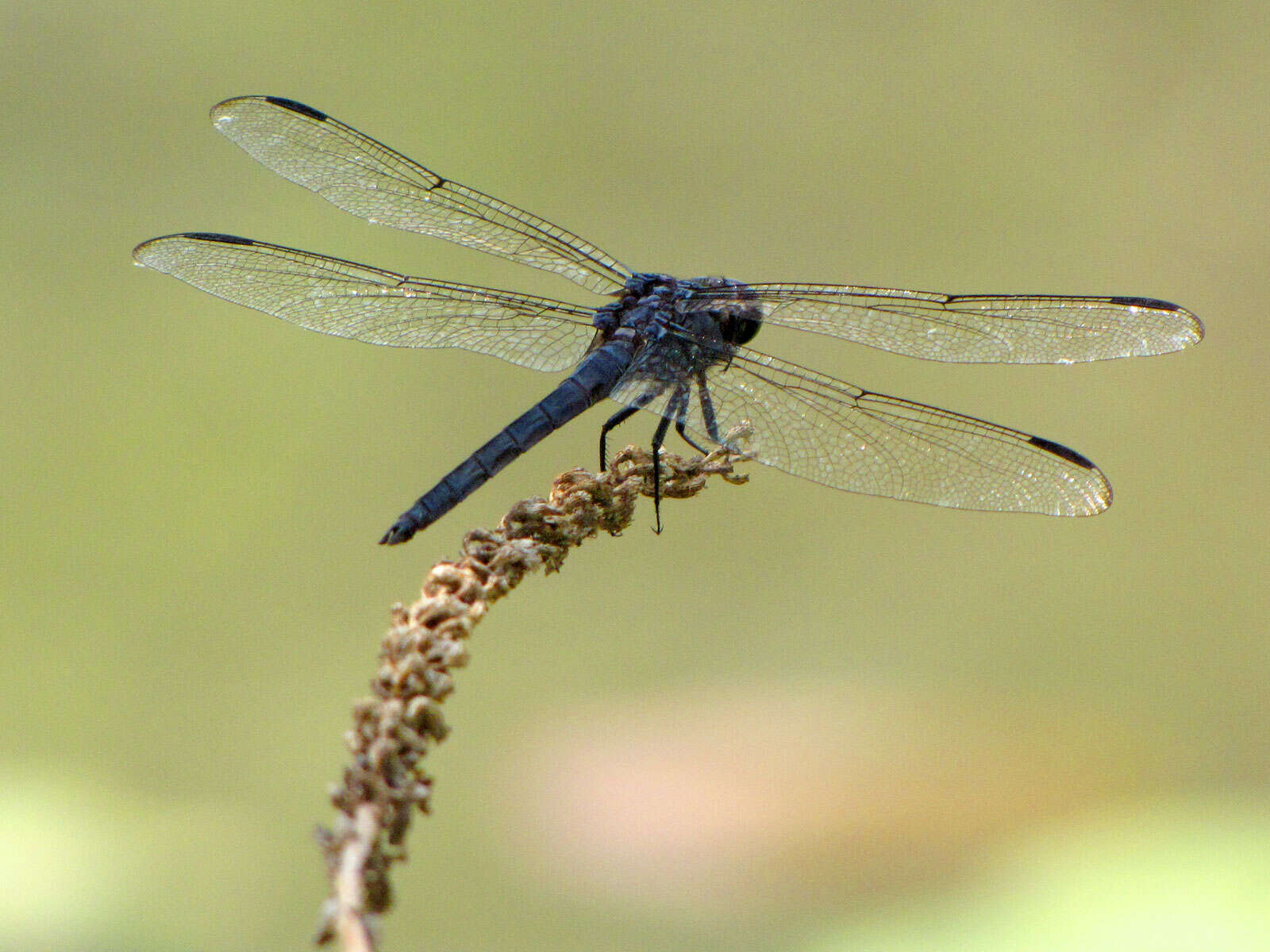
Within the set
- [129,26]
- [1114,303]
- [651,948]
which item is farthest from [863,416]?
[129,26]

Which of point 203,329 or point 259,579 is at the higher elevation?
point 203,329

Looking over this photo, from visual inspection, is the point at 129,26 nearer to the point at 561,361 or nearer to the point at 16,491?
the point at 16,491

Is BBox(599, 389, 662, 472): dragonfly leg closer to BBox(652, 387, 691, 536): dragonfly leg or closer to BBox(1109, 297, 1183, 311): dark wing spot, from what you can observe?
BBox(652, 387, 691, 536): dragonfly leg

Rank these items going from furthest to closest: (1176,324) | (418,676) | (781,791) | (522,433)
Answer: (781,791) < (1176,324) < (522,433) < (418,676)

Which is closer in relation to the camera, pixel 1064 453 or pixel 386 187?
pixel 1064 453

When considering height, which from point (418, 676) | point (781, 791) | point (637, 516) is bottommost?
point (418, 676)

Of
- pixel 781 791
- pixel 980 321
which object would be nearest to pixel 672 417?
pixel 980 321

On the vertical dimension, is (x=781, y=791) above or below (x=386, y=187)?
below

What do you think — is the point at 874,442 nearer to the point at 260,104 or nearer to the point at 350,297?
the point at 350,297

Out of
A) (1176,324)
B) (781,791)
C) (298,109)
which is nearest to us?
(1176,324)
